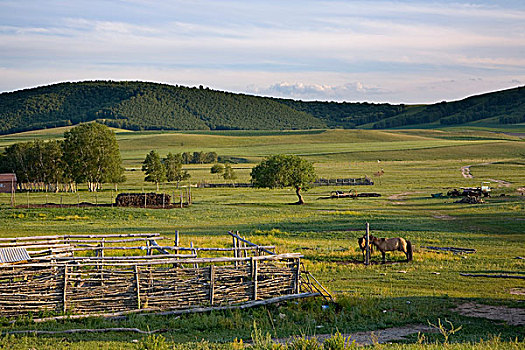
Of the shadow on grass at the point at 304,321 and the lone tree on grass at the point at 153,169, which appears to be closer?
the shadow on grass at the point at 304,321

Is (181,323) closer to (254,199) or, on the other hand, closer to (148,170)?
(254,199)

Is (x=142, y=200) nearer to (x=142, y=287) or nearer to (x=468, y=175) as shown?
(x=142, y=287)

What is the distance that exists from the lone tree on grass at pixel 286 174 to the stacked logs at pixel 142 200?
34.5 feet

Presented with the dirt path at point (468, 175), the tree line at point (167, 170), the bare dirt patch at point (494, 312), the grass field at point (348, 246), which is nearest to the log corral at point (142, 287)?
the grass field at point (348, 246)

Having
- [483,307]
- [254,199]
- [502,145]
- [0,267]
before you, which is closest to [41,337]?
[0,267]

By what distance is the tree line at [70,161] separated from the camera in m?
73.8

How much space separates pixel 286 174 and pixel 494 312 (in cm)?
4160

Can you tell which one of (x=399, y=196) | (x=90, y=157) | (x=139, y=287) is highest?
(x=90, y=157)

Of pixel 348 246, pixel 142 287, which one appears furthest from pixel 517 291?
pixel 142 287

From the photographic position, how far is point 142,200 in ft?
172

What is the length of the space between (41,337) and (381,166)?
4104 inches

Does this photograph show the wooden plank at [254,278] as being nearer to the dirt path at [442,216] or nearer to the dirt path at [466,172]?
the dirt path at [442,216]

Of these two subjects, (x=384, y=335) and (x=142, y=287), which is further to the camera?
(x=142, y=287)

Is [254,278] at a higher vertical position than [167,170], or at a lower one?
higher
